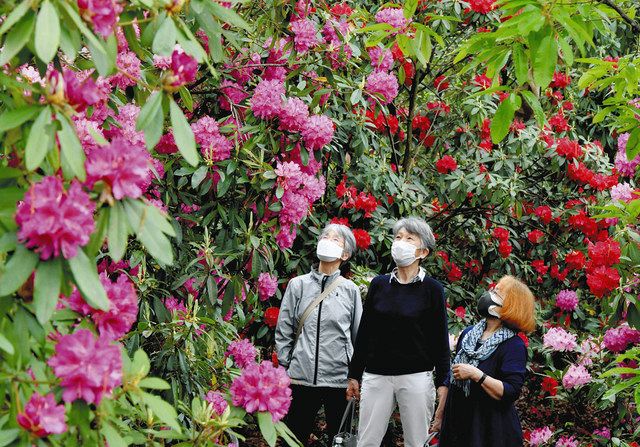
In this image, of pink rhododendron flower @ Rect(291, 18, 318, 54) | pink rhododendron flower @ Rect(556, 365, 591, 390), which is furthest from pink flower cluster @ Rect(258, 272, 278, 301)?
pink rhododendron flower @ Rect(556, 365, 591, 390)

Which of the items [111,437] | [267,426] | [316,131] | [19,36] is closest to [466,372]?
[316,131]

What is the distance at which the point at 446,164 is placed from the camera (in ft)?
20.4

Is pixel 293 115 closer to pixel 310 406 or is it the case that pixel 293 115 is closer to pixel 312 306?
pixel 312 306

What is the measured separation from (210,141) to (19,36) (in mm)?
2134

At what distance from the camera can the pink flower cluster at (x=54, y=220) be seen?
1.25 meters

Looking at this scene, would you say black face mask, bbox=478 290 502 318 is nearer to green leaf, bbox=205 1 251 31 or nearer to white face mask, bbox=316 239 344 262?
white face mask, bbox=316 239 344 262

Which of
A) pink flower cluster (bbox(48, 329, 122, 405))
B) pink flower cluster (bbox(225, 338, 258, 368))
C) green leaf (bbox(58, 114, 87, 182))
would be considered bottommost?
pink flower cluster (bbox(225, 338, 258, 368))

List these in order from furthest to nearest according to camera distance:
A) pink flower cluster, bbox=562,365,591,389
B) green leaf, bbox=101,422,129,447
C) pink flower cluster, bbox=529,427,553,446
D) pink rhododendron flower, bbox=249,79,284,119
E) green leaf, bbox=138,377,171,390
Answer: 1. pink flower cluster, bbox=529,427,553,446
2. pink flower cluster, bbox=562,365,591,389
3. pink rhododendron flower, bbox=249,79,284,119
4. green leaf, bbox=138,377,171,390
5. green leaf, bbox=101,422,129,447

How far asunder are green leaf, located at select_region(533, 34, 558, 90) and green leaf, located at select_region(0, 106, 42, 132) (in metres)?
1.57

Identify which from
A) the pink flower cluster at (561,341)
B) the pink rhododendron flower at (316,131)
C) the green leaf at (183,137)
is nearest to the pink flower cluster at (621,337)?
the pink flower cluster at (561,341)

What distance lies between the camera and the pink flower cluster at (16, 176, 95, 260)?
1.25 m

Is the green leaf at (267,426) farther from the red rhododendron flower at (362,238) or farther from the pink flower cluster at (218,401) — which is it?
the red rhododendron flower at (362,238)

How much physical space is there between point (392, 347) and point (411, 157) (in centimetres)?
238

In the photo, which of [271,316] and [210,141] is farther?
[271,316]
